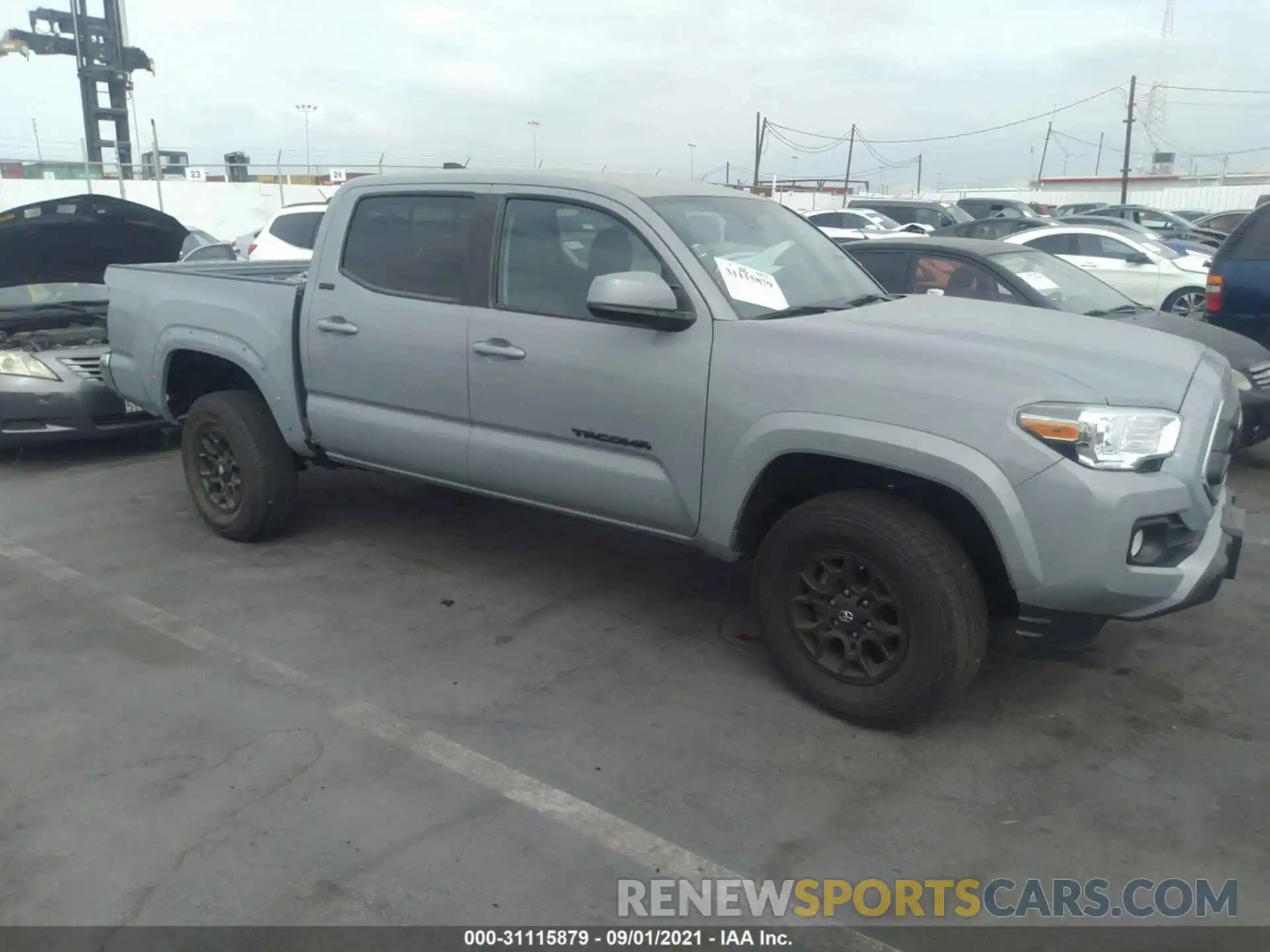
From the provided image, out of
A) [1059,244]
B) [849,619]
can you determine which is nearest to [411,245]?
[849,619]

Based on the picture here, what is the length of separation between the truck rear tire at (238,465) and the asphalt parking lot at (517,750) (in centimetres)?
28

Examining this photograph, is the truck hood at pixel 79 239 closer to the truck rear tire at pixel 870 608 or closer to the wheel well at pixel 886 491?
the wheel well at pixel 886 491

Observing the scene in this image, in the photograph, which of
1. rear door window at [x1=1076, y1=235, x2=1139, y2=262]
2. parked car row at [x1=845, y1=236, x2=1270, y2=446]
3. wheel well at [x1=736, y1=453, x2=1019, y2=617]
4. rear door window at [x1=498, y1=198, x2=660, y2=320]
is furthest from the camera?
rear door window at [x1=1076, y1=235, x2=1139, y2=262]

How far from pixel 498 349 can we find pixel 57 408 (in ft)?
13.7

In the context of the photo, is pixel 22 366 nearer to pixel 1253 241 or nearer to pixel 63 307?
pixel 63 307

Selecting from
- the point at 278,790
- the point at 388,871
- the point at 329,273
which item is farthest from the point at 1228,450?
the point at 329,273

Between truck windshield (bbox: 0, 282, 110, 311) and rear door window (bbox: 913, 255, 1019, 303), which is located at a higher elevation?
rear door window (bbox: 913, 255, 1019, 303)

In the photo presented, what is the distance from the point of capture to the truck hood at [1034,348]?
326cm

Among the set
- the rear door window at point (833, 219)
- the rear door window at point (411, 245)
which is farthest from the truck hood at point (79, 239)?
the rear door window at point (833, 219)

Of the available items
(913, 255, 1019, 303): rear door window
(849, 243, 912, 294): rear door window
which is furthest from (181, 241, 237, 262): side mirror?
(913, 255, 1019, 303): rear door window

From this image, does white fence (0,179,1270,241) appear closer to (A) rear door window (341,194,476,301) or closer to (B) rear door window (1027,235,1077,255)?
(B) rear door window (1027,235,1077,255)

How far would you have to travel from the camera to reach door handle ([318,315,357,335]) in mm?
4773

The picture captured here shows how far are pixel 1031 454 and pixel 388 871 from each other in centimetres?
219

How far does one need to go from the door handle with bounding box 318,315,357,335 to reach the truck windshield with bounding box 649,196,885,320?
61.1 inches
